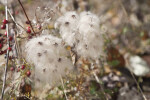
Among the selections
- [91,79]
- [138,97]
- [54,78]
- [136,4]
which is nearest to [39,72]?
[54,78]

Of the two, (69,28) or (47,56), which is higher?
(69,28)

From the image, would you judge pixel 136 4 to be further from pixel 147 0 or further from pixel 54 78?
pixel 54 78

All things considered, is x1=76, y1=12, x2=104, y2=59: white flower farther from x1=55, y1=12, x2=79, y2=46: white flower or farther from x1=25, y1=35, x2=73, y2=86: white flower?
x1=25, y1=35, x2=73, y2=86: white flower

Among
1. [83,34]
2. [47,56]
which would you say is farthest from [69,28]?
[47,56]

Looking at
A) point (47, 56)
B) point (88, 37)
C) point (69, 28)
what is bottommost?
point (47, 56)

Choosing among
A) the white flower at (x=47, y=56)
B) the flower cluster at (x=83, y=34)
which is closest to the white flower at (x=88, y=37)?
the flower cluster at (x=83, y=34)

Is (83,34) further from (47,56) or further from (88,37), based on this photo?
(47,56)
